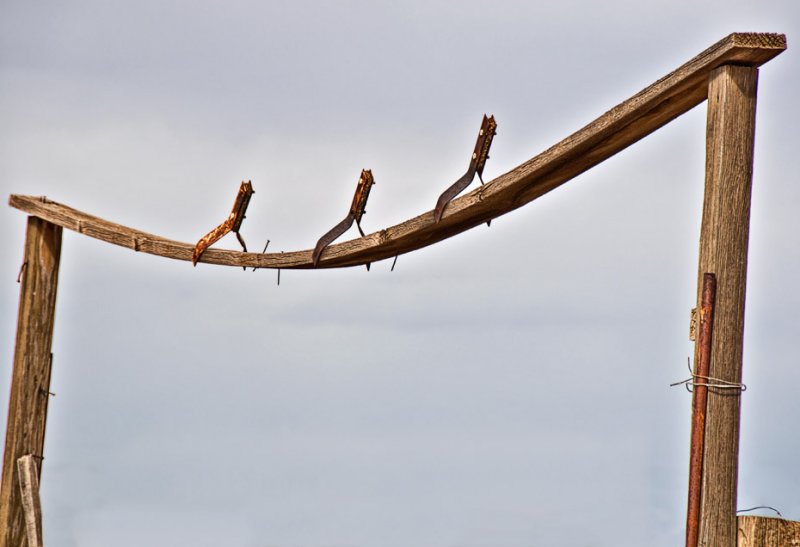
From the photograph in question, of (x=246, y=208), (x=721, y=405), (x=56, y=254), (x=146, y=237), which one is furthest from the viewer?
(x=56, y=254)

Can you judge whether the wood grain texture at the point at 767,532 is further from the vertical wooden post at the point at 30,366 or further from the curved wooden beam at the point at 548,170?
the vertical wooden post at the point at 30,366

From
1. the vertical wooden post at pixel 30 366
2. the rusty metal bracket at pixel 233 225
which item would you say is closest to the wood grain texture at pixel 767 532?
the rusty metal bracket at pixel 233 225

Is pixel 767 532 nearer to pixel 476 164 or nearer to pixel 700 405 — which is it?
pixel 700 405

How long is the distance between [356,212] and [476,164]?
84 cm

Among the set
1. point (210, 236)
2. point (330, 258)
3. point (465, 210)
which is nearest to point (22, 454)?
point (210, 236)

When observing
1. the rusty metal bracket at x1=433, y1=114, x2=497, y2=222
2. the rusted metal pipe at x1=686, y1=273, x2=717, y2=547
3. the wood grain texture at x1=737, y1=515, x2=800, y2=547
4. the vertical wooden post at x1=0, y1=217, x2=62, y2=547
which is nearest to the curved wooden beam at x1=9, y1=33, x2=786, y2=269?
the rusty metal bracket at x1=433, y1=114, x2=497, y2=222

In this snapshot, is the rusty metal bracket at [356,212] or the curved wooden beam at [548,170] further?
the rusty metal bracket at [356,212]

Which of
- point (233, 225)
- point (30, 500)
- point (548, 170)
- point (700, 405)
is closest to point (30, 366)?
point (30, 500)

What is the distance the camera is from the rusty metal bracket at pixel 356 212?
5.55 metres

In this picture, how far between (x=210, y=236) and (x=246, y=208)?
43 centimetres

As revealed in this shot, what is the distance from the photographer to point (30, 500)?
7.00 meters

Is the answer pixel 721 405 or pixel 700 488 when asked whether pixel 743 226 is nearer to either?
pixel 721 405

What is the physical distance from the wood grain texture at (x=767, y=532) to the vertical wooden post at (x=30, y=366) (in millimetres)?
5058

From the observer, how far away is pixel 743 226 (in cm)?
409
